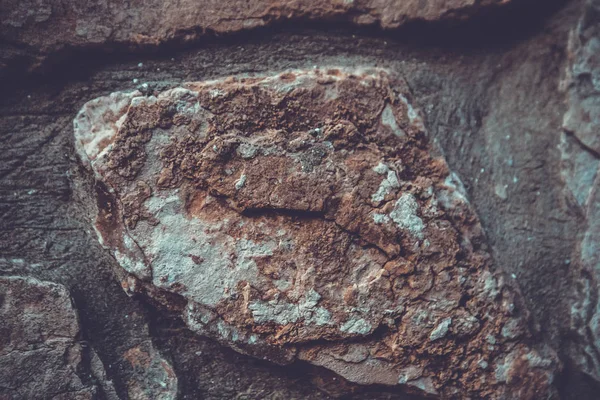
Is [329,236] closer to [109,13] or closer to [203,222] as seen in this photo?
[203,222]

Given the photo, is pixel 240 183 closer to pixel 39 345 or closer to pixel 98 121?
pixel 98 121

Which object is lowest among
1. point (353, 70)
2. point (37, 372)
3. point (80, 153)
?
point (37, 372)

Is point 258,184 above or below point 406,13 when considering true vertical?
below

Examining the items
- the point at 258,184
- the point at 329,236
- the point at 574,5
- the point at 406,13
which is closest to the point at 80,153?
the point at 258,184

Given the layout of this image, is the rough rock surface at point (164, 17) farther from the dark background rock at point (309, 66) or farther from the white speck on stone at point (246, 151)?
the white speck on stone at point (246, 151)

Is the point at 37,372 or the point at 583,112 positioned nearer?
the point at 37,372

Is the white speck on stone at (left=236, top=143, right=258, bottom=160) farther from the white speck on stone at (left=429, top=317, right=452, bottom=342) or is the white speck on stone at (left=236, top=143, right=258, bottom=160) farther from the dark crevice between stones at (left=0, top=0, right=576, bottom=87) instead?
the white speck on stone at (left=429, top=317, right=452, bottom=342)

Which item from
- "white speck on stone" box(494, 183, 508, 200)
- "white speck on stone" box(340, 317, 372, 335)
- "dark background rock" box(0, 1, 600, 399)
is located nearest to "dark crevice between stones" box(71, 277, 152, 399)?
"dark background rock" box(0, 1, 600, 399)
